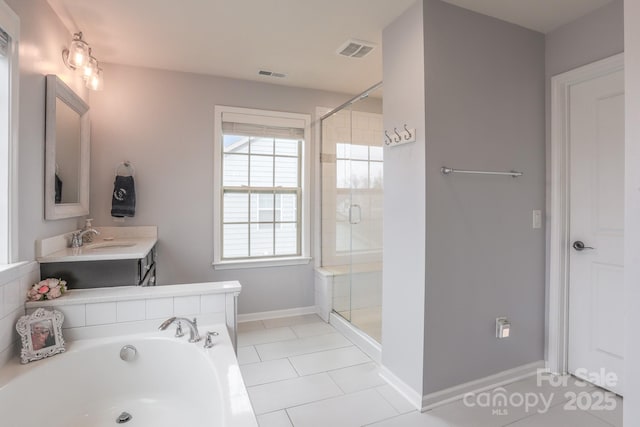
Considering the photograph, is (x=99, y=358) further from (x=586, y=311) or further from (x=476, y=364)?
(x=586, y=311)

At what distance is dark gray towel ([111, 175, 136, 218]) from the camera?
2.88 meters

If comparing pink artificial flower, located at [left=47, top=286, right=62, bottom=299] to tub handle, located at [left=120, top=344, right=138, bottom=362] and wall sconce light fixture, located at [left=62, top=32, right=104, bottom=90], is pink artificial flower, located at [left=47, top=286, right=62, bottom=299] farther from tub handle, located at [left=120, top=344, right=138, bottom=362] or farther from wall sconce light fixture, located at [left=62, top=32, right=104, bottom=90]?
wall sconce light fixture, located at [left=62, top=32, right=104, bottom=90]

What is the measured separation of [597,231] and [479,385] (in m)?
1.31

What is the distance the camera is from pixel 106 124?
2.98m

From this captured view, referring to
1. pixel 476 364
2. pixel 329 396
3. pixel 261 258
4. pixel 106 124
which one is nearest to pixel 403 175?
pixel 476 364

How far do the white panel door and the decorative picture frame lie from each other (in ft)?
10.7

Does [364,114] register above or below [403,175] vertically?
above

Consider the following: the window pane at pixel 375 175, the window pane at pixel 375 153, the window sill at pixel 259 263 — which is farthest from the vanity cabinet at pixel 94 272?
the window pane at pixel 375 153

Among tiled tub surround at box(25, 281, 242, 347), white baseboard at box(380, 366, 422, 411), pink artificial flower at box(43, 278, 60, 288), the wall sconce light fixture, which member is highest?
the wall sconce light fixture

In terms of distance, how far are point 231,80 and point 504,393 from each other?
353 cm

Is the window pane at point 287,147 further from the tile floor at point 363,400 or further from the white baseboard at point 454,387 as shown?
the white baseboard at point 454,387

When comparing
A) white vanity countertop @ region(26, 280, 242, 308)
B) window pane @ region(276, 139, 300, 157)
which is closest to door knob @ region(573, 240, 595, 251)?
white vanity countertop @ region(26, 280, 242, 308)

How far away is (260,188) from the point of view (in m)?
3.55

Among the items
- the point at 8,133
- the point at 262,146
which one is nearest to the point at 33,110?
the point at 8,133
